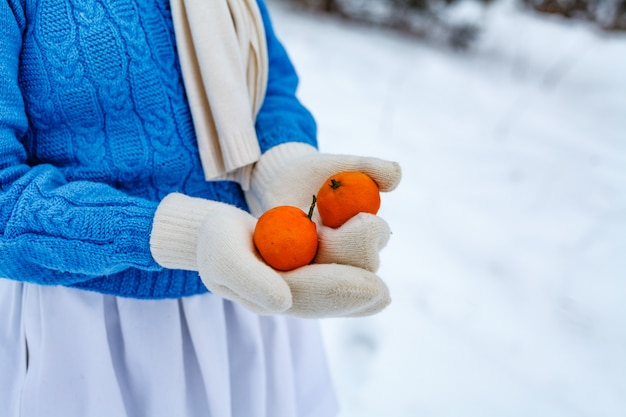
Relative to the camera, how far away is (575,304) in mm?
1819

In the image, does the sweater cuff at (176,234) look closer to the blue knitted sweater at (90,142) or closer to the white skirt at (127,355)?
the blue knitted sweater at (90,142)

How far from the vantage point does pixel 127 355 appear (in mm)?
799

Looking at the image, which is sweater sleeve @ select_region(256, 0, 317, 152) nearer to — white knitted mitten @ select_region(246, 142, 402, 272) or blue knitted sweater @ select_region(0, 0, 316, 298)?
white knitted mitten @ select_region(246, 142, 402, 272)

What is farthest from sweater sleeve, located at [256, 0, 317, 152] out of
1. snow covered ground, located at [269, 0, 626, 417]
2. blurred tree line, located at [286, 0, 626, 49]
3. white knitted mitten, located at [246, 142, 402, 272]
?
blurred tree line, located at [286, 0, 626, 49]

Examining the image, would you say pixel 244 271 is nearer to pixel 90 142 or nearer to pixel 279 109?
pixel 90 142

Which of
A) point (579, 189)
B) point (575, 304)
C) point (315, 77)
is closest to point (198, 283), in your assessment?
point (575, 304)

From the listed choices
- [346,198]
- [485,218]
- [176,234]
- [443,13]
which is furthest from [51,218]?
[443,13]

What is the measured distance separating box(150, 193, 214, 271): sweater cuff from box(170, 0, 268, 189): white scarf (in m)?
0.20

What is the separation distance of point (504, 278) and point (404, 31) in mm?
2935

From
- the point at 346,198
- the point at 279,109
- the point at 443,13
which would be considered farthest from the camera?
the point at 443,13

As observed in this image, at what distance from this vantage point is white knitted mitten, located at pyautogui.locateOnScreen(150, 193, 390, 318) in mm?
521

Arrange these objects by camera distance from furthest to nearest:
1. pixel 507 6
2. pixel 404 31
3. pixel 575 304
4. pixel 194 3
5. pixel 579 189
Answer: pixel 507 6 < pixel 404 31 < pixel 579 189 < pixel 575 304 < pixel 194 3

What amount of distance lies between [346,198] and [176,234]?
0.23 meters

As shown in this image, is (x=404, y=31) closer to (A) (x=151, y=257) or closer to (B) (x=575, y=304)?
(B) (x=575, y=304)
